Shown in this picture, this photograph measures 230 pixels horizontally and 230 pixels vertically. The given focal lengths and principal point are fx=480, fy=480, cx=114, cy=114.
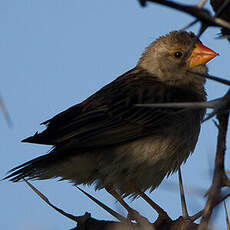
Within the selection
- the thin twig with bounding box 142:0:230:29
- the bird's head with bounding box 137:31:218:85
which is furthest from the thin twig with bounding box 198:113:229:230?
the bird's head with bounding box 137:31:218:85

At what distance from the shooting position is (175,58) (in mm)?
5621

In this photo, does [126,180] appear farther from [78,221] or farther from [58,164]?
[78,221]

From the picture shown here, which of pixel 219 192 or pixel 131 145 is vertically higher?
pixel 131 145

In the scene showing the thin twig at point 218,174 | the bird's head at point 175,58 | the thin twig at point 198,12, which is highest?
the bird's head at point 175,58

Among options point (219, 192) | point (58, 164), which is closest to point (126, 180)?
point (58, 164)

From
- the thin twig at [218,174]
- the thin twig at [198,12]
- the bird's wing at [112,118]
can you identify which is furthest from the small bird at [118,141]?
the thin twig at [198,12]

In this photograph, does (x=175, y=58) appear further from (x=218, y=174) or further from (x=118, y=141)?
(x=218, y=174)

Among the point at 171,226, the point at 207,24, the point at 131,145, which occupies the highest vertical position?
the point at 131,145

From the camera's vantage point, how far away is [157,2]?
3.92ft

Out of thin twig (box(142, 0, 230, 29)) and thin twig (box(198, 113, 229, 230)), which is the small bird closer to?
thin twig (box(198, 113, 229, 230))

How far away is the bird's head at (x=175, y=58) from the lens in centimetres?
505

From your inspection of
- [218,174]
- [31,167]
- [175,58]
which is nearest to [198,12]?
[218,174]

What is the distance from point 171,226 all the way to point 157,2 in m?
2.03

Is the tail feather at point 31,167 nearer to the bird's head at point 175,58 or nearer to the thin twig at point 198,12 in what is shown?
the bird's head at point 175,58
